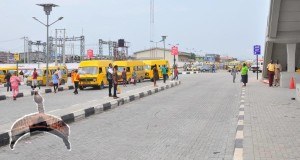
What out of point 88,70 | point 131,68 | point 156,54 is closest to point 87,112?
point 88,70

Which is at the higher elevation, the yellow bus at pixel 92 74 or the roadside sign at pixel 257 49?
the roadside sign at pixel 257 49

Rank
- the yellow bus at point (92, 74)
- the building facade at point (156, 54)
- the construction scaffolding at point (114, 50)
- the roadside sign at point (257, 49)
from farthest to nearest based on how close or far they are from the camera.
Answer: the building facade at point (156, 54)
the construction scaffolding at point (114, 50)
the roadside sign at point (257, 49)
the yellow bus at point (92, 74)

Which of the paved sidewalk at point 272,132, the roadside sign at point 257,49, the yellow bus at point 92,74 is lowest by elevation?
the paved sidewalk at point 272,132

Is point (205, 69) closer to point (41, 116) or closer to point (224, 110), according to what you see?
point (224, 110)

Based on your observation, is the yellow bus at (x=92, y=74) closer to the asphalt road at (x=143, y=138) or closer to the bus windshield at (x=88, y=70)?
the bus windshield at (x=88, y=70)

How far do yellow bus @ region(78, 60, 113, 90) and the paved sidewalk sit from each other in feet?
51.8

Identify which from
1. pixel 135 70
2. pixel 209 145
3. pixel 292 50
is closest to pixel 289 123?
pixel 209 145

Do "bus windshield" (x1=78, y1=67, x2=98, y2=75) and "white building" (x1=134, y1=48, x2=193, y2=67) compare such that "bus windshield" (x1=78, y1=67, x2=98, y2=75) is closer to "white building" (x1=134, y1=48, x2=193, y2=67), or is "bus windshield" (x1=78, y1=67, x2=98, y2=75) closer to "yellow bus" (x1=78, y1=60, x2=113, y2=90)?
"yellow bus" (x1=78, y1=60, x2=113, y2=90)

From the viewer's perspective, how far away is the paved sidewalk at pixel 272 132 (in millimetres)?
7504

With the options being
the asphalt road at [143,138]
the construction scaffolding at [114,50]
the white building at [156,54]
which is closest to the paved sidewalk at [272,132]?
the asphalt road at [143,138]

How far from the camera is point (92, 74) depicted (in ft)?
99.3

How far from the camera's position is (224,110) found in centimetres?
1518

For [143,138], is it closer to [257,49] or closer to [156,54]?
[257,49]

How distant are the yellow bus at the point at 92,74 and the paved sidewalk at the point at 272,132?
15779 millimetres
